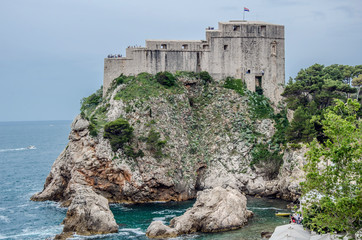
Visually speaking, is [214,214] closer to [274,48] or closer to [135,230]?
[135,230]

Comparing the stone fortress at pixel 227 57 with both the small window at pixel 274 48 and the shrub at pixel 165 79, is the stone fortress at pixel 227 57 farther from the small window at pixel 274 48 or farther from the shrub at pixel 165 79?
the shrub at pixel 165 79

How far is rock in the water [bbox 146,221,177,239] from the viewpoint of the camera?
4497 centimetres

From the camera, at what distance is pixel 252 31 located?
229 feet

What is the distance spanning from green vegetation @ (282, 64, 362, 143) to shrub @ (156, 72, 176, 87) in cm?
1509

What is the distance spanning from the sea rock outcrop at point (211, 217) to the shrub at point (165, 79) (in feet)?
70.7

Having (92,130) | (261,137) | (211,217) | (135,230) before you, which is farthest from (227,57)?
(135,230)

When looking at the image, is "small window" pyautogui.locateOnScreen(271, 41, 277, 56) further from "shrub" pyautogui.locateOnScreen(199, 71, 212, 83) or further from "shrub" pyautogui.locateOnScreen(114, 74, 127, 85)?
"shrub" pyautogui.locateOnScreen(114, 74, 127, 85)

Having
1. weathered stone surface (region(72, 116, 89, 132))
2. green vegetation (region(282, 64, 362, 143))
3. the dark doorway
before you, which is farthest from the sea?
the dark doorway

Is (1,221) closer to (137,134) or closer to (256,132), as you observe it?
(137,134)

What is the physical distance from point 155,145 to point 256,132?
552 inches

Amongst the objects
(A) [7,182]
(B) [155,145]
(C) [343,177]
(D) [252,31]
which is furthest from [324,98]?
(A) [7,182]

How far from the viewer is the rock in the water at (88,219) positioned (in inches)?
1832

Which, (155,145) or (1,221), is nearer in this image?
(1,221)

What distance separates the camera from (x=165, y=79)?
67.8 metres
